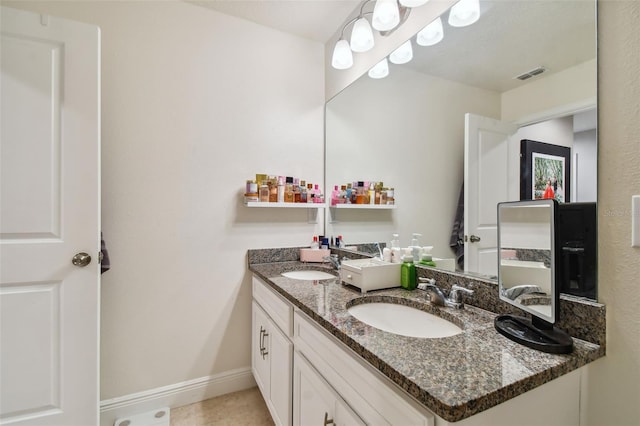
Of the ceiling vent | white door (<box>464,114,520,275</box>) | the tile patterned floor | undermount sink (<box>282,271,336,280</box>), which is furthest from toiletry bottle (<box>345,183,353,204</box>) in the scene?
the tile patterned floor

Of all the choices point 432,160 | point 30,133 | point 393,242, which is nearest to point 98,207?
point 30,133

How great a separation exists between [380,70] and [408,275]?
1208mm

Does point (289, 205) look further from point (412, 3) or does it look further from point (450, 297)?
point (412, 3)

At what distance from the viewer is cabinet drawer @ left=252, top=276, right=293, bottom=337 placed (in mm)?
1278

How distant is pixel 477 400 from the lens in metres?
0.56

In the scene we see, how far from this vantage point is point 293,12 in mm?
1889

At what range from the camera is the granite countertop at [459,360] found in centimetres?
57

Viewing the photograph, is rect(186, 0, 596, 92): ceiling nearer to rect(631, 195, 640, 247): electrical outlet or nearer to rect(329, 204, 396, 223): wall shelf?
rect(631, 195, 640, 247): electrical outlet

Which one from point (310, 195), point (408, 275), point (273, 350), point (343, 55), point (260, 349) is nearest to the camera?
point (408, 275)

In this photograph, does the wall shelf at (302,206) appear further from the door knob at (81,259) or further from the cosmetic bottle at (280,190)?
the door knob at (81,259)

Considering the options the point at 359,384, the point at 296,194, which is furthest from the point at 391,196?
the point at 359,384

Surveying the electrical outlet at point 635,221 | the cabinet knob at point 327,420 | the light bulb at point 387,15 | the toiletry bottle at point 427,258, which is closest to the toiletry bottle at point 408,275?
the toiletry bottle at point 427,258

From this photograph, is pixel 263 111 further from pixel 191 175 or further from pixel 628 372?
pixel 628 372

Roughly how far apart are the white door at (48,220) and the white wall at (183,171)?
26 centimetres
